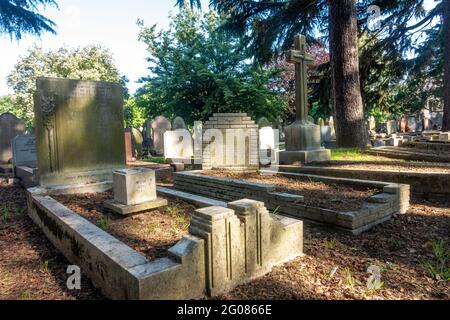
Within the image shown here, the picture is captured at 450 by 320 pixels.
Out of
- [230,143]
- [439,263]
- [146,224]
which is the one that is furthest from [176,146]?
[439,263]

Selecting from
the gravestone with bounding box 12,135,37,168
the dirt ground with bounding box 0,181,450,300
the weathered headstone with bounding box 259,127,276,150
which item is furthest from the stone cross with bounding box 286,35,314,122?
the gravestone with bounding box 12,135,37,168

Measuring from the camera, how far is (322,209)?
4.07m

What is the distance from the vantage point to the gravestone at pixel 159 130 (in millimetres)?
14742

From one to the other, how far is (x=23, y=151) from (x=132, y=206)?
6.55 metres

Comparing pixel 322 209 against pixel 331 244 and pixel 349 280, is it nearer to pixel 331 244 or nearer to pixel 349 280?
pixel 331 244

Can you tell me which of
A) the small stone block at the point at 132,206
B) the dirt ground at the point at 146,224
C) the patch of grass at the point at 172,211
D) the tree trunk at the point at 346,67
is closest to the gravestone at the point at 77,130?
the dirt ground at the point at 146,224

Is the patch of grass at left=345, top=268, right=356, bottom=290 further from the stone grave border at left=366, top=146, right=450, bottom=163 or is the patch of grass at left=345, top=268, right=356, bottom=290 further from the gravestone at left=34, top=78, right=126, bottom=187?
the stone grave border at left=366, top=146, right=450, bottom=163

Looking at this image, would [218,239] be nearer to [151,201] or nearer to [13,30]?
[151,201]

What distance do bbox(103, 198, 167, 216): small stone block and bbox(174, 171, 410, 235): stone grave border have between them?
1544 mm

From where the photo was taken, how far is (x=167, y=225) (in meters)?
3.61

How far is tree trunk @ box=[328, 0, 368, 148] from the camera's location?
32.9ft

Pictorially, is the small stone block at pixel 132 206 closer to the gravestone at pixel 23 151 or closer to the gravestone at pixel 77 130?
the gravestone at pixel 77 130

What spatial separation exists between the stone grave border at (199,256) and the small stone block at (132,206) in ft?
2.52
